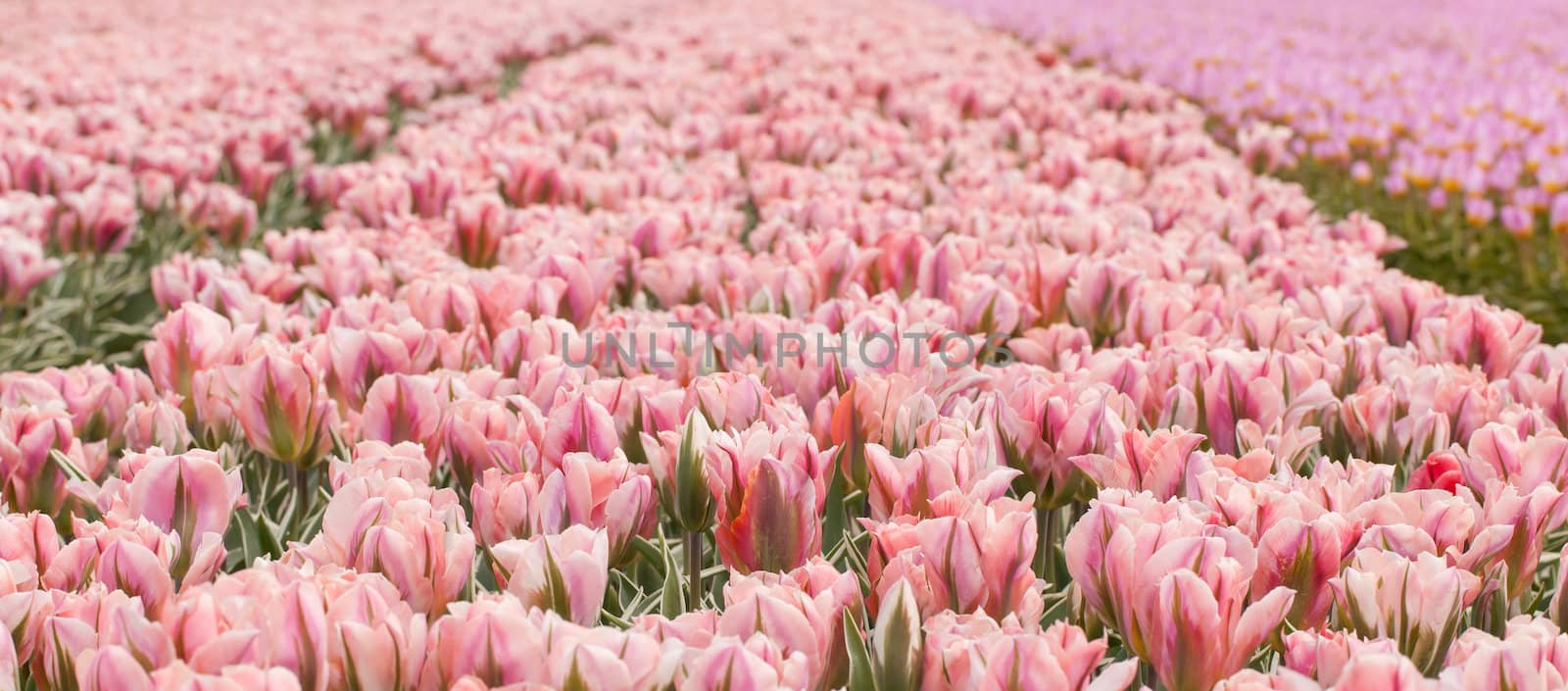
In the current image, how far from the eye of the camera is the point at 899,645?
4.46ft

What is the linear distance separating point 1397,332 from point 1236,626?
1.69 meters

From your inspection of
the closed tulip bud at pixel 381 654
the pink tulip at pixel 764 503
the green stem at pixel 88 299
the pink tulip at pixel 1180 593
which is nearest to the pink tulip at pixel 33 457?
the closed tulip bud at pixel 381 654

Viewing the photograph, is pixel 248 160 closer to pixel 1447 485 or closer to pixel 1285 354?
pixel 1285 354

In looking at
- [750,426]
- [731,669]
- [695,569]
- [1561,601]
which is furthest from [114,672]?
[1561,601]

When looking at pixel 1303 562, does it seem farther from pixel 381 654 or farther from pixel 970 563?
pixel 381 654

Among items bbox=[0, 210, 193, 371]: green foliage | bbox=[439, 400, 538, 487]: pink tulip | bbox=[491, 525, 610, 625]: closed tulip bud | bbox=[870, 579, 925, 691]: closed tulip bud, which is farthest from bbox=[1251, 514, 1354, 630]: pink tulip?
bbox=[0, 210, 193, 371]: green foliage

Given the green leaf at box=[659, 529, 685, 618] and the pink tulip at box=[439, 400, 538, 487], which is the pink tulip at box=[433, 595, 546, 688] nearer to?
the green leaf at box=[659, 529, 685, 618]

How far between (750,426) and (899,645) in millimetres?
645

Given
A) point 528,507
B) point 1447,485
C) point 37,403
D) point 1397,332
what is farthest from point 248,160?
point 1447,485

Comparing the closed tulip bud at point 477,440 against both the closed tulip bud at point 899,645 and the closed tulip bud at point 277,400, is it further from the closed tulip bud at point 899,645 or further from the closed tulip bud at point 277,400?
the closed tulip bud at point 899,645

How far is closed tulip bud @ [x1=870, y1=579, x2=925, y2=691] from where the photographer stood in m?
1.36

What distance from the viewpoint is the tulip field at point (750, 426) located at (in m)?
1.35

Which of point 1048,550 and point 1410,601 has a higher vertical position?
point 1410,601

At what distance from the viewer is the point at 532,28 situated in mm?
12977
